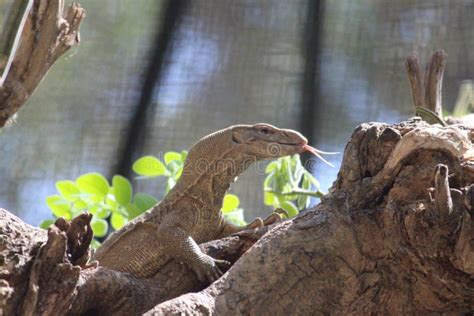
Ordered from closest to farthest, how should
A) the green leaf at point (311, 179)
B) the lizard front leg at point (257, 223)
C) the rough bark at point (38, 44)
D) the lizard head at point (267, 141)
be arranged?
the rough bark at point (38, 44)
the lizard front leg at point (257, 223)
the lizard head at point (267, 141)
the green leaf at point (311, 179)

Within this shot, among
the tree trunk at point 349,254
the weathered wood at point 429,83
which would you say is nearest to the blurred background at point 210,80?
the weathered wood at point 429,83

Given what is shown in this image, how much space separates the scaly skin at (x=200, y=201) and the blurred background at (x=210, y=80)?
0.74 metres

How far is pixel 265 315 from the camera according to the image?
113 cm

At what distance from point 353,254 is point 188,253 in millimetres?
311

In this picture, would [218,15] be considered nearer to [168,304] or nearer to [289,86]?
[289,86]

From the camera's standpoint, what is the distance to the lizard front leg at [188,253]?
1357 mm

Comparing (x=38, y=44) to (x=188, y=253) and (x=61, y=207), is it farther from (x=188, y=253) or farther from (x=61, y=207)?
(x=61, y=207)

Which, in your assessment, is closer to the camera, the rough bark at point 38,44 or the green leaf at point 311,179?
the rough bark at point 38,44

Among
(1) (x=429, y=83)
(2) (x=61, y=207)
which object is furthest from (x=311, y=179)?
(2) (x=61, y=207)

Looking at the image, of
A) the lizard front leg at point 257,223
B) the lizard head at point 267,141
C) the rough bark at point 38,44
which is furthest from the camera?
the lizard head at point 267,141

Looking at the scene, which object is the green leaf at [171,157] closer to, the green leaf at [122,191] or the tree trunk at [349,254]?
the green leaf at [122,191]

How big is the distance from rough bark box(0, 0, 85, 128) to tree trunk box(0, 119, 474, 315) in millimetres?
253

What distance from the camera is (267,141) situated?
5.43 feet

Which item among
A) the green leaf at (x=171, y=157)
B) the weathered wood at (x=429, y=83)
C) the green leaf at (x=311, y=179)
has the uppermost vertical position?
the weathered wood at (x=429, y=83)
